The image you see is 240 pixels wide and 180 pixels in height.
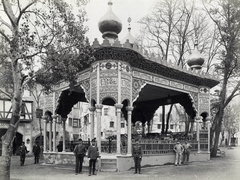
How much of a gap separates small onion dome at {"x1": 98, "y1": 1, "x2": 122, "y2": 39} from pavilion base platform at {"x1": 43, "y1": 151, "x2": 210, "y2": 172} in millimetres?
4945

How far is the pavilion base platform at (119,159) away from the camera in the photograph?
1161 centimetres

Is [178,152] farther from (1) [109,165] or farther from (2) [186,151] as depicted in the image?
(1) [109,165]

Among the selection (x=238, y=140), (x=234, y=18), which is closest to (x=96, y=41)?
(x=234, y=18)

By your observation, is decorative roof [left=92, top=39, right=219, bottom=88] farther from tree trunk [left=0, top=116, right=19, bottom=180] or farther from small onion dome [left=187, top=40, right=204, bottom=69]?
tree trunk [left=0, top=116, right=19, bottom=180]

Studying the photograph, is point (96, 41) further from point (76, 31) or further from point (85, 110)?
point (85, 110)

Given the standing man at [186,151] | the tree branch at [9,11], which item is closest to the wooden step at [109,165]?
the standing man at [186,151]

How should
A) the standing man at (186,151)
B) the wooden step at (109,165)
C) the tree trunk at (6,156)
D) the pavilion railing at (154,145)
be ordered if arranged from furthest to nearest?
the standing man at (186,151)
the pavilion railing at (154,145)
the wooden step at (109,165)
the tree trunk at (6,156)

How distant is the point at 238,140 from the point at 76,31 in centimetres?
6962

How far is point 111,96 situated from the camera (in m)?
11.8

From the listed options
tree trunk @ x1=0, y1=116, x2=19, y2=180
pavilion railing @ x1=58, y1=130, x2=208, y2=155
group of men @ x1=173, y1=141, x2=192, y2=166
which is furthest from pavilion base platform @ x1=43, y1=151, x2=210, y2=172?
tree trunk @ x1=0, y1=116, x2=19, y2=180

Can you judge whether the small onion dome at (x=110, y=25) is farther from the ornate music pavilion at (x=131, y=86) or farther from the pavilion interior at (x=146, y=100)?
the pavilion interior at (x=146, y=100)

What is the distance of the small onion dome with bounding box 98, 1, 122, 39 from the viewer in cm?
1225

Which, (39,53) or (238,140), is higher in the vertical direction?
(39,53)

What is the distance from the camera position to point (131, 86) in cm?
1259
